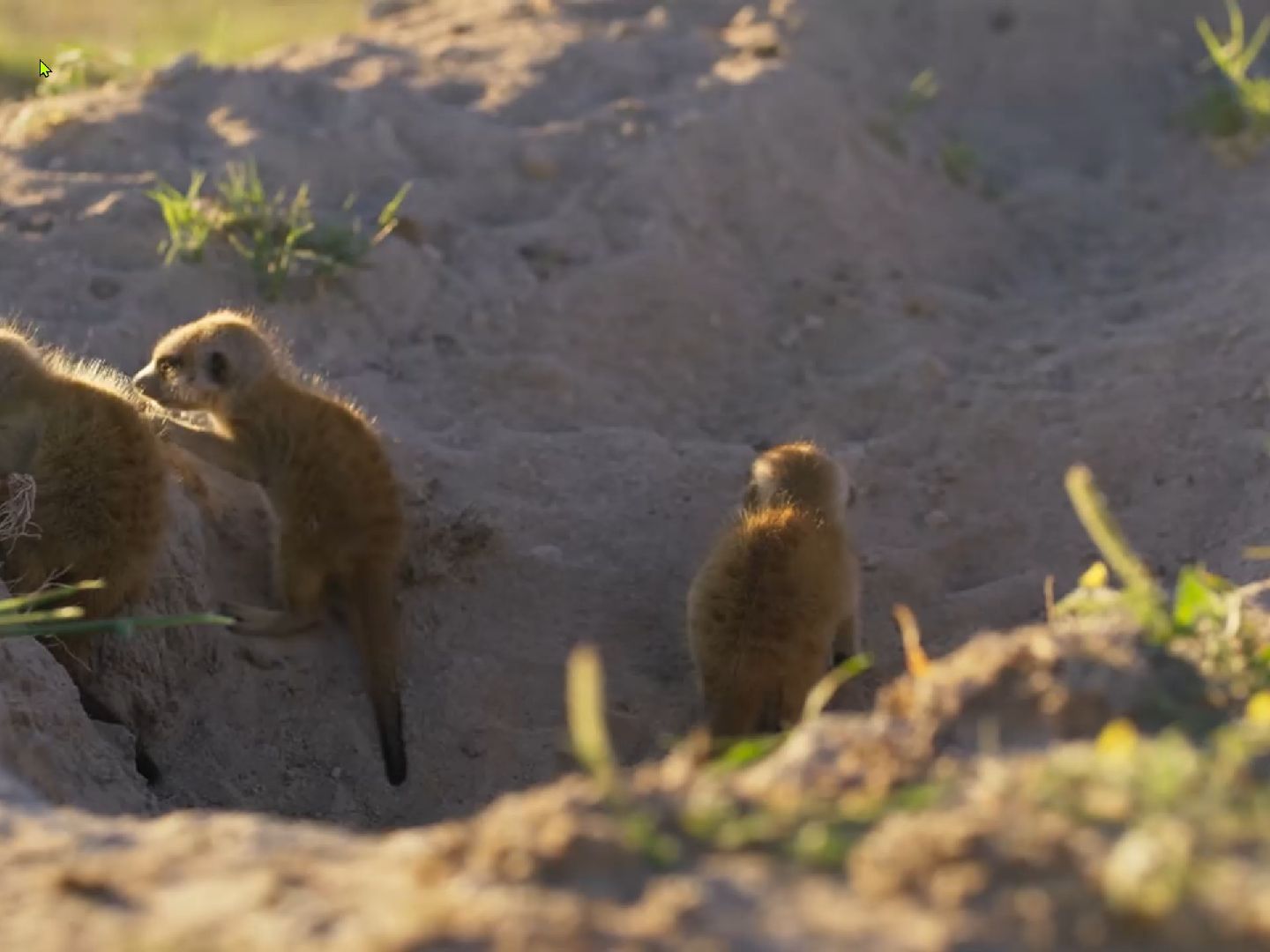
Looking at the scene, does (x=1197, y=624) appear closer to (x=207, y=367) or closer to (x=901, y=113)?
(x=207, y=367)

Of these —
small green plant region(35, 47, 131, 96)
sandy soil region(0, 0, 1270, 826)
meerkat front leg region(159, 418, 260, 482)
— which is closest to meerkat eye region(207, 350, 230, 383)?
meerkat front leg region(159, 418, 260, 482)

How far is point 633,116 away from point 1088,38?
7.39ft

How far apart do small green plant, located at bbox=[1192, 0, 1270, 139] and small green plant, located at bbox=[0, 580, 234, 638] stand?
4124 mm

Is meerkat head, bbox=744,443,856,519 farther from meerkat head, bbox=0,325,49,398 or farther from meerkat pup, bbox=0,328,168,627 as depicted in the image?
meerkat head, bbox=0,325,49,398

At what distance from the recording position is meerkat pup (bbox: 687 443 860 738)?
3.51m

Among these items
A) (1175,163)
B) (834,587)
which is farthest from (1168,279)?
(834,587)

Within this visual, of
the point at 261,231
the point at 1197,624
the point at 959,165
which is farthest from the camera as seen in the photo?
the point at 959,165

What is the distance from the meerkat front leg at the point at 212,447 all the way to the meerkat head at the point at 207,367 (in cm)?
12

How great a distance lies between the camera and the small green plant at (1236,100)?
19.2ft

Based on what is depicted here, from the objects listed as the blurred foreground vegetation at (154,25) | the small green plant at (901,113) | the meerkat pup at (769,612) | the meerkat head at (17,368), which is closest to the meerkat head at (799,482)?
the meerkat pup at (769,612)

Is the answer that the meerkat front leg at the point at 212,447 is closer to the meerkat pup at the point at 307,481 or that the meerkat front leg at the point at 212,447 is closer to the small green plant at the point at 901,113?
the meerkat pup at the point at 307,481

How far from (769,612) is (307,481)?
1.11 metres

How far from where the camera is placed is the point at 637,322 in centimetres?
502

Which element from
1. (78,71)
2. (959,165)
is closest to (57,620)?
(78,71)
